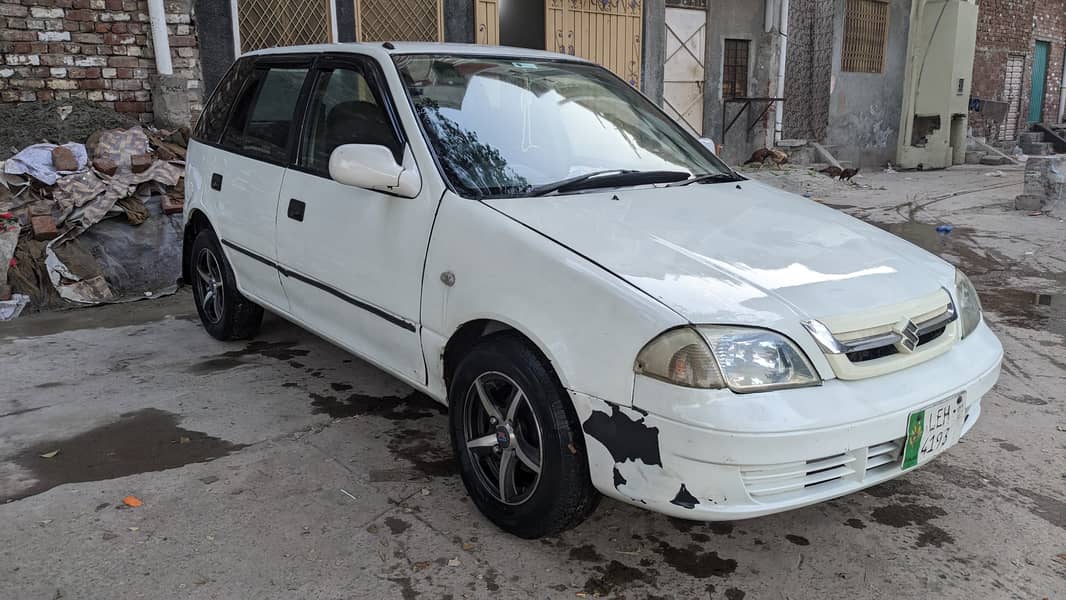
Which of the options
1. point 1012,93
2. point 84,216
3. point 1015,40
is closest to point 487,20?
point 84,216

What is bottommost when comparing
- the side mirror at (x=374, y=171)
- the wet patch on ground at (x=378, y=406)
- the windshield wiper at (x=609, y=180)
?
the wet patch on ground at (x=378, y=406)

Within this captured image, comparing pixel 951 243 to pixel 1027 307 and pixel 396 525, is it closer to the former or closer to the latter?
pixel 1027 307

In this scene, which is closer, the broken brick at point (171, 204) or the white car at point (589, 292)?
the white car at point (589, 292)

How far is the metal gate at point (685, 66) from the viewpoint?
42.8 feet

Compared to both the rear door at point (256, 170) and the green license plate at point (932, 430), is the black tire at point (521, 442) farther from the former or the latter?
the rear door at point (256, 170)

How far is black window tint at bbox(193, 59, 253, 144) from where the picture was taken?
4.59 metres

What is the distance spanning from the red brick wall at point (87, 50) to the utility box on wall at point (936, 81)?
591 inches

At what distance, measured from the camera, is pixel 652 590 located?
8.34 ft

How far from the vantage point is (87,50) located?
24.6 ft

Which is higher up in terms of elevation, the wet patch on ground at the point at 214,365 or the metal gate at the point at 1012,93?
the metal gate at the point at 1012,93

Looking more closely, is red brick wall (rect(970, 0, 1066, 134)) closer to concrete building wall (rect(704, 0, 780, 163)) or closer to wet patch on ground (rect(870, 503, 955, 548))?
concrete building wall (rect(704, 0, 780, 163))

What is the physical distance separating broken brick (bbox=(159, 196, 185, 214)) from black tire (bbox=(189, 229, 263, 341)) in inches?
79.9

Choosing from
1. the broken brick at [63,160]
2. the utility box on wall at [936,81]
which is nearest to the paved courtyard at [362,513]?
the broken brick at [63,160]

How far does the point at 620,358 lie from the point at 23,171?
6.13 meters
